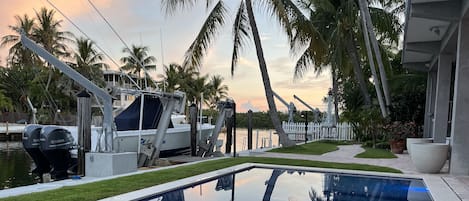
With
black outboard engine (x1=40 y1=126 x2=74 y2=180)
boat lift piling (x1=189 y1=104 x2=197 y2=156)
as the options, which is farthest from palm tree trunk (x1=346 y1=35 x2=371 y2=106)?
black outboard engine (x1=40 y1=126 x2=74 y2=180)

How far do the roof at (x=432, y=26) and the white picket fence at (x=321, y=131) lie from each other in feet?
18.0

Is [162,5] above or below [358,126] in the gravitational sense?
above

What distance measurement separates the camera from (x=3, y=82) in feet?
117

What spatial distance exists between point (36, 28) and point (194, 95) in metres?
15.4

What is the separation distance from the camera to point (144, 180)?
6750mm

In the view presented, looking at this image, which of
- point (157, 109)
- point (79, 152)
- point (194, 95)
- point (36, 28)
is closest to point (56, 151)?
point (79, 152)

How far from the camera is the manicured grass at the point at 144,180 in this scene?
5.46m

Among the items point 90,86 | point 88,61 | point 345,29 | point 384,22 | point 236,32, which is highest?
point 384,22

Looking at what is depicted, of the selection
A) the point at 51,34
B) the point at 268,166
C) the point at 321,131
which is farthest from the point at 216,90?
the point at 268,166

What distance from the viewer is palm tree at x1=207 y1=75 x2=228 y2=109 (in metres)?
42.9

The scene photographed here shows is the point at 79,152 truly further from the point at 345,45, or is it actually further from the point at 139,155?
the point at 345,45

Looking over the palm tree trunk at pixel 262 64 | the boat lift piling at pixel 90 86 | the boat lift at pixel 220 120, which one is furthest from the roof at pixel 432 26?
the boat lift piling at pixel 90 86

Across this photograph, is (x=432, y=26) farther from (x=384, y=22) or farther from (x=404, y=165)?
(x=384, y=22)

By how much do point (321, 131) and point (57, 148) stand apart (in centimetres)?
1183
